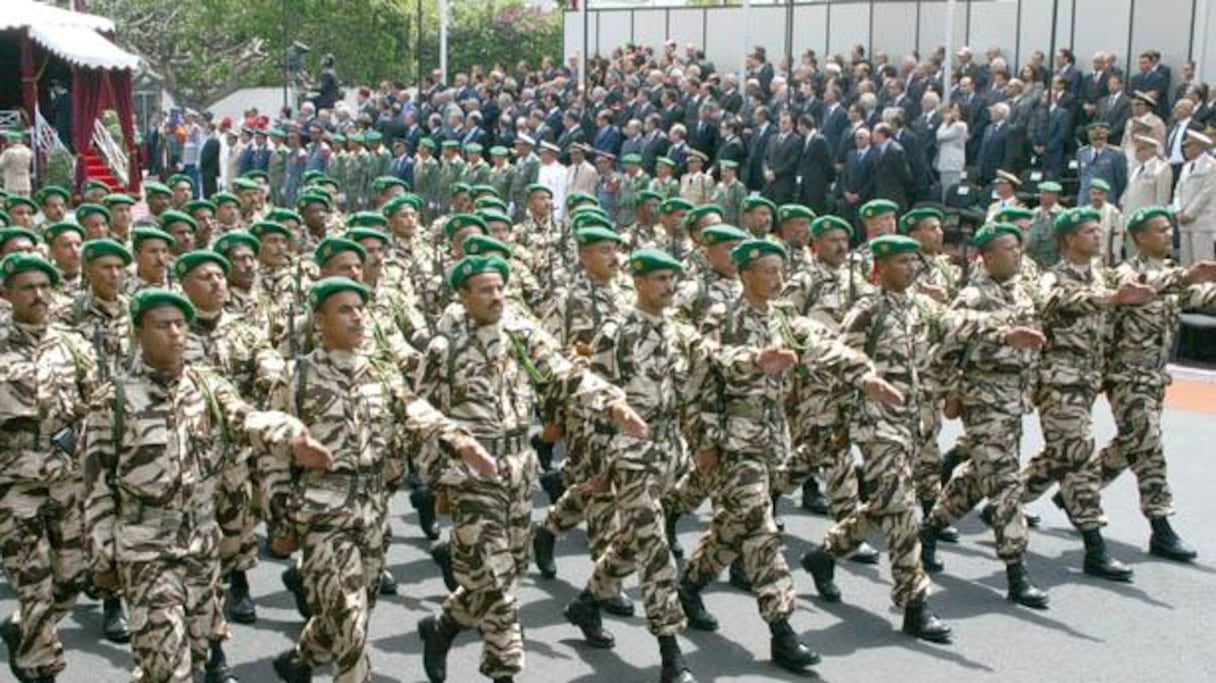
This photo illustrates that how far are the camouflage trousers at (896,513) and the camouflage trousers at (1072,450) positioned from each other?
54.1 inches

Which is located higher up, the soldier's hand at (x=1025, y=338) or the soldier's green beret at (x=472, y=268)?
the soldier's green beret at (x=472, y=268)

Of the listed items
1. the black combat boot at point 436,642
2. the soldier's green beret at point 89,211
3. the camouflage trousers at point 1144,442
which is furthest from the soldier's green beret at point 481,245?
the soldier's green beret at point 89,211

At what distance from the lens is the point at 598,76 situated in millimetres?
28250

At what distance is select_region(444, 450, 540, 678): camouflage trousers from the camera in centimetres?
692

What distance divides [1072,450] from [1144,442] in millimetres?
622

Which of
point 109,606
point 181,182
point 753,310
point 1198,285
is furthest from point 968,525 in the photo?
point 181,182

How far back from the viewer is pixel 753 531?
7.70 metres

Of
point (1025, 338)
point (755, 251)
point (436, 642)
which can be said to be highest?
point (755, 251)

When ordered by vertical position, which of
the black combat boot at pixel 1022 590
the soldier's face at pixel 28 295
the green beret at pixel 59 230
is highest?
the green beret at pixel 59 230

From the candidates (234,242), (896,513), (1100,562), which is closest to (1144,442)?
(1100,562)

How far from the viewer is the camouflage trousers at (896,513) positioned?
8141 mm

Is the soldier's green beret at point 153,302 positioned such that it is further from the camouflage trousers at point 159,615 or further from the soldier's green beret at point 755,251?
the soldier's green beret at point 755,251

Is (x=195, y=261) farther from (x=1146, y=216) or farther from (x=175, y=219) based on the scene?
(x=1146, y=216)

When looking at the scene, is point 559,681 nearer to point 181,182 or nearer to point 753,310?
point 753,310
